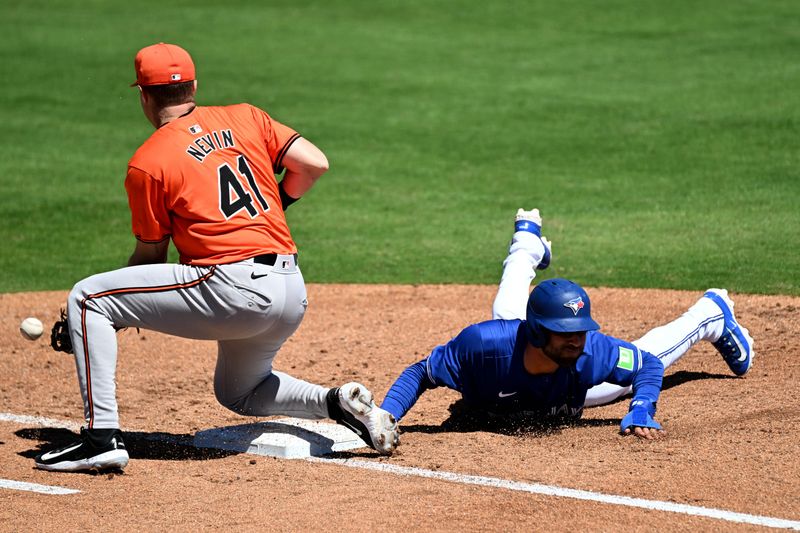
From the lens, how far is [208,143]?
4645 millimetres

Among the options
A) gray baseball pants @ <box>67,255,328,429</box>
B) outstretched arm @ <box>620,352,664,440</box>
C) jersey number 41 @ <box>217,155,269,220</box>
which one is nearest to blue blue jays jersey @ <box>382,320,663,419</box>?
outstretched arm @ <box>620,352,664,440</box>

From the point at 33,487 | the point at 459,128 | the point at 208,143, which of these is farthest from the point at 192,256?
the point at 459,128

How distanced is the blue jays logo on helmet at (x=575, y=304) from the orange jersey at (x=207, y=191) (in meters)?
1.19

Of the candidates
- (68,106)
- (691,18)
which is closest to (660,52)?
(691,18)

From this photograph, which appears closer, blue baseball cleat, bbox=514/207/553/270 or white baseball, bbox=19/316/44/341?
white baseball, bbox=19/316/44/341

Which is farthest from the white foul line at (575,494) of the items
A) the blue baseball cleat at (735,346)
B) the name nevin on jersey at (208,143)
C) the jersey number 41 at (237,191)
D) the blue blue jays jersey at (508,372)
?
the blue baseball cleat at (735,346)

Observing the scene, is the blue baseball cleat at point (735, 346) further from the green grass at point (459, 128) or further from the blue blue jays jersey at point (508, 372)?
the green grass at point (459, 128)

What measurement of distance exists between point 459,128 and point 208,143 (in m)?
9.61

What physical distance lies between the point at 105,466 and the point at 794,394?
3.25m

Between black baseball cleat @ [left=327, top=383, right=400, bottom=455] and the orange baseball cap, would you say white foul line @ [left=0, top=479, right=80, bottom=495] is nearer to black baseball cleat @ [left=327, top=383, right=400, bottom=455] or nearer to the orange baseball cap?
black baseball cleat @ [left=327, top=383, right=400, bottom=455]

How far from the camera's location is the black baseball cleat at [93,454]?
462 centimetres

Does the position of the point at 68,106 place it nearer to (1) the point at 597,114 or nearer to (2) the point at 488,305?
(1) the point at 597,114

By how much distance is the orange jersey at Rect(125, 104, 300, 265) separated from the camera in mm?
4527

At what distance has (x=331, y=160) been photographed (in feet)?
41.8
